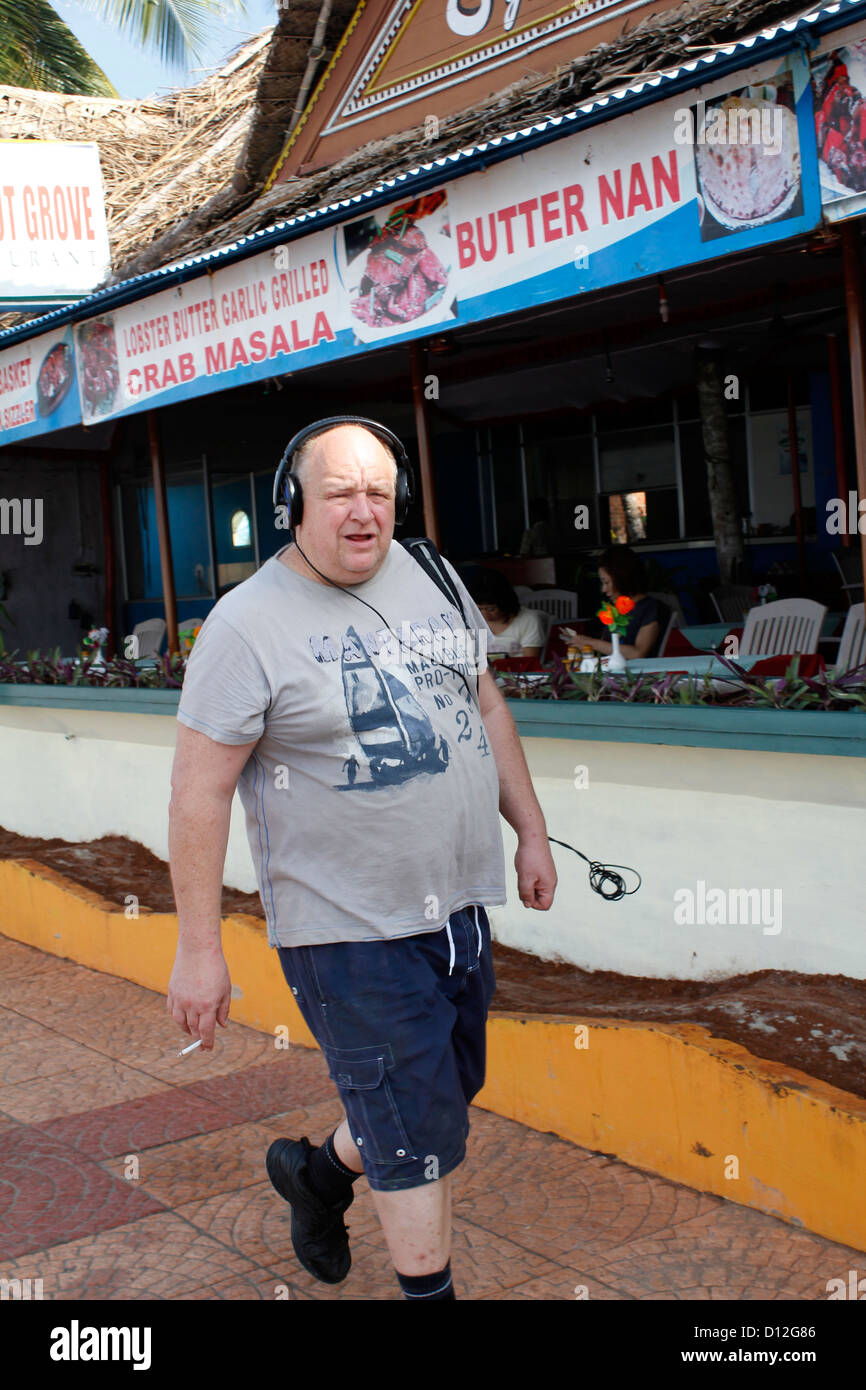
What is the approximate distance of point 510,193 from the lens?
15.4ft

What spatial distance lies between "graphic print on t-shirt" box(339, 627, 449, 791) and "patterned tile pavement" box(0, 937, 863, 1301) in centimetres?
143

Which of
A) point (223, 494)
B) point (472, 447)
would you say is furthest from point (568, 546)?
point (223, 494)

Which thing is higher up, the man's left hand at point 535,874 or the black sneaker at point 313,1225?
the man's left hand at point 535,874

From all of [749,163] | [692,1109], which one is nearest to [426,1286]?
[692,1109]

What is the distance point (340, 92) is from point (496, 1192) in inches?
258

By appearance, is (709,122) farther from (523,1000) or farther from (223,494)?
(223,494)

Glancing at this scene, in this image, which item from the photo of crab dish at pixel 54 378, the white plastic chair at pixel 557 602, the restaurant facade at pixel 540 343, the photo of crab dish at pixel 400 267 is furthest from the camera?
the white plastic chair at pixel 557 602

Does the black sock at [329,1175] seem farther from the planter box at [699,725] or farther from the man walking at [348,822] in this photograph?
the planter box at [699,725]

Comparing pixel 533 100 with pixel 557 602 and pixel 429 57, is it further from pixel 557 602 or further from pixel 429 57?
pixel 557 602

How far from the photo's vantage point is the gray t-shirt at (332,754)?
2596 mm

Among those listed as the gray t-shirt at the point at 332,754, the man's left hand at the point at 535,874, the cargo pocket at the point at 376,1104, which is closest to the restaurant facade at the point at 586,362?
the man's left hand at the point at 535,874

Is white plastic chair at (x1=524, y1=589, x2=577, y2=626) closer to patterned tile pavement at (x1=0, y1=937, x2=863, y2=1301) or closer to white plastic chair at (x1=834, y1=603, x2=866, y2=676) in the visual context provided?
white plastic chair at (x1=834, y1=603, x2=866, y2=676)

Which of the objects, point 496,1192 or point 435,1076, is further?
point 496,1192

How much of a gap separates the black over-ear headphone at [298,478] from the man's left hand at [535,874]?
84 centimetres
